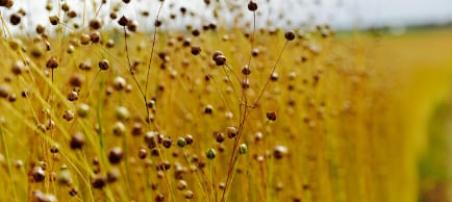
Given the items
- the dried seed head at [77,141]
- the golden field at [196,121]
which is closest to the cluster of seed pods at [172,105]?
the golden field at [196,121]

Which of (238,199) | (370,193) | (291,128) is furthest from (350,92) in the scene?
(238,199)

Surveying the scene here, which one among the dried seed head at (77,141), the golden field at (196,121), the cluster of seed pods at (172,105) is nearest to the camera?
the dried seed head at (77,141)

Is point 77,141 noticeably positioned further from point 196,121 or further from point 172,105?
point 172,105

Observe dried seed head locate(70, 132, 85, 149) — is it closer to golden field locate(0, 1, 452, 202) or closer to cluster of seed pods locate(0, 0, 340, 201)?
golden field locate(0, 1, 452, 202)

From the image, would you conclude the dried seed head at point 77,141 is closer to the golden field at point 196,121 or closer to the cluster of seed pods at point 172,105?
the golden field at point 196,121

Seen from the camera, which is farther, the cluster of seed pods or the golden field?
the cluster of seed pods

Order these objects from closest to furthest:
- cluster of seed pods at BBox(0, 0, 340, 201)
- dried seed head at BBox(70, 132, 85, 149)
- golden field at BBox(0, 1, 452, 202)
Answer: dried seed head at BBox(70, 132, 85, 149) < golden field at BBox(0, 1, 452, 202) < cluster of seed pods at BBox(0, 0, 340, 201)

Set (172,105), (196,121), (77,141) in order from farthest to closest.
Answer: (172,105) < (196,121) < (77,141)

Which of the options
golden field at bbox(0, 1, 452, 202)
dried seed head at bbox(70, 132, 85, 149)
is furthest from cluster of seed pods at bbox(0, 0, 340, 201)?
dried seed head at bbox(70, 132, 85, 149)

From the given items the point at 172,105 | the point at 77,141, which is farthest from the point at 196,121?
the point at 77,141

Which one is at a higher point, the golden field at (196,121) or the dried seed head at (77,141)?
the golden field at (196,121)

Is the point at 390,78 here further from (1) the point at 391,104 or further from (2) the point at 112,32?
(2) the point at 112,32
